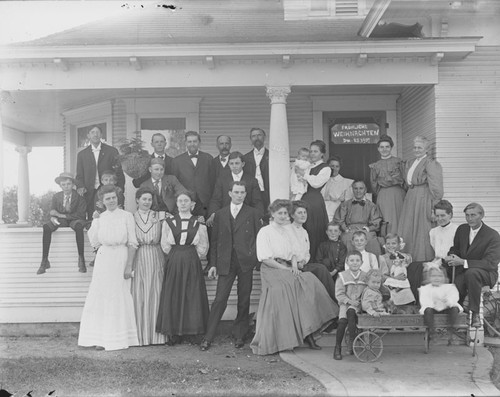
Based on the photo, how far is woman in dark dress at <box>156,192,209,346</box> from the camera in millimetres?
7383

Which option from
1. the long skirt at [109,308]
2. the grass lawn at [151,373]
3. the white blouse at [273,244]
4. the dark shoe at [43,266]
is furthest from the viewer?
the dark shoe at [43,266]

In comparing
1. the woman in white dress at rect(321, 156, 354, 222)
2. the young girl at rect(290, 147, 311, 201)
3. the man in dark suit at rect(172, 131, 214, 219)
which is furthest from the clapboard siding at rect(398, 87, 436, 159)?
the man in dark suit at rect(172, 131, 214, 219)

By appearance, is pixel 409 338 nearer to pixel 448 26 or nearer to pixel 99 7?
pixel 448 26

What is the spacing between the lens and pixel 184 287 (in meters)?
7.41

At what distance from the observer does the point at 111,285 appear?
7379 mm

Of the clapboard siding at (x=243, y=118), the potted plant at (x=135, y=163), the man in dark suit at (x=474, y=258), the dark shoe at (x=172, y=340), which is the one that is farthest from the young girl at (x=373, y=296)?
the clapboard siding at (x=243, y=118)

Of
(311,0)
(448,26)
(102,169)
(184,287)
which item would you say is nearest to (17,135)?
(102,169)

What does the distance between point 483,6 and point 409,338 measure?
5160mm

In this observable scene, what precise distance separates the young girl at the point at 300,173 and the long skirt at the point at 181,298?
5.60ft

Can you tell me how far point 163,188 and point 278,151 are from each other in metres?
1.70

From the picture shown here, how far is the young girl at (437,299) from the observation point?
6551 millimetres

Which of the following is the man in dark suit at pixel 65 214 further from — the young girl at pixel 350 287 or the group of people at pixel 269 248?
the young girl at pixel 350 287

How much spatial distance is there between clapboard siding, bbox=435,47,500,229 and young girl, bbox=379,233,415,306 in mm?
2076

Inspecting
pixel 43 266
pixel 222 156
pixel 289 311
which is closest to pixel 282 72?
pixel 222 156
